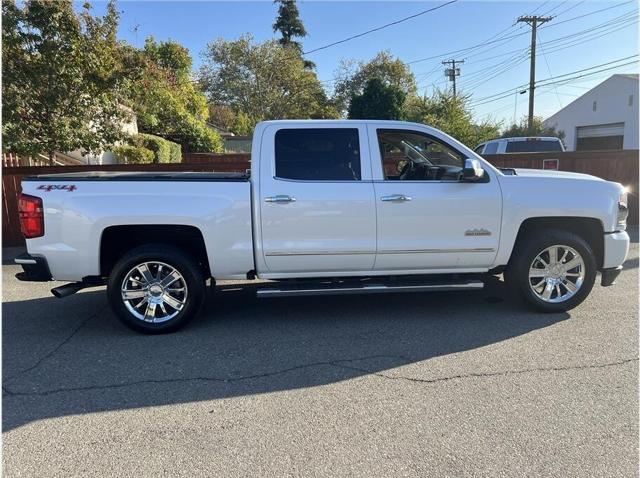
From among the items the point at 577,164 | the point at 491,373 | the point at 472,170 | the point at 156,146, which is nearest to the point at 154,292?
the point at 491,373

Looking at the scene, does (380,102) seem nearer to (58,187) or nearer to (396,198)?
(396,198)

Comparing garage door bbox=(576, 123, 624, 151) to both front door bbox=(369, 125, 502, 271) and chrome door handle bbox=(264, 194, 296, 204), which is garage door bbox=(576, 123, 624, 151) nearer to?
front door bbox=(369, 125, 502, 271)

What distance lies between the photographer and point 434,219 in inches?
187

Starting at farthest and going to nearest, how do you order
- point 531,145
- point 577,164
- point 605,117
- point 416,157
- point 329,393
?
point 605,117 < point 531,145 < point 577,164 < point 416,157 < point 329,393

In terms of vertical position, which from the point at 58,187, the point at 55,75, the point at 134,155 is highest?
the point at 55,75

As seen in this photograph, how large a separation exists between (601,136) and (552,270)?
3104 cm

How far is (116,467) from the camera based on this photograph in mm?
2627

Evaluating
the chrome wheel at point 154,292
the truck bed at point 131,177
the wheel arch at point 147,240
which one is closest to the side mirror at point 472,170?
the truck bed at point 131,177

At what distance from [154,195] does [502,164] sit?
8.21 metres

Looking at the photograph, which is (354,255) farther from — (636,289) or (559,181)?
(636,289)

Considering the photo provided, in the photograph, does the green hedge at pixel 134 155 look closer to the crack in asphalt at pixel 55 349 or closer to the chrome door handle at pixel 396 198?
the crack in asphalt at pixel 55 349

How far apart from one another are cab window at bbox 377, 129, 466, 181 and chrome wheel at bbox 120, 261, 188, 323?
2405 mm

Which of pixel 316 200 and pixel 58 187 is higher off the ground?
pixel 58 187

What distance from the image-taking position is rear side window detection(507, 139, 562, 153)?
1318cm
